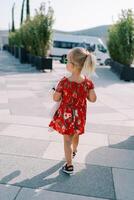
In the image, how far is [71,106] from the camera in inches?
173

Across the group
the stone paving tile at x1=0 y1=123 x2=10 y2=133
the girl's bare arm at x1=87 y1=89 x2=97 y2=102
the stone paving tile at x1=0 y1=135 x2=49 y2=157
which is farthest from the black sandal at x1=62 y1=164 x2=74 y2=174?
the stone paving tile at x1=0 y1=123 x2=10 y2=133

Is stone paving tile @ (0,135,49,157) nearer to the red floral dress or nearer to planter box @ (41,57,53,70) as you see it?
the red floral dress

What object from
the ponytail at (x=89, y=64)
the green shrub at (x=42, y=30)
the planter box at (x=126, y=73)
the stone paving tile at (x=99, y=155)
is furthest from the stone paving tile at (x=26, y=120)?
the green shrub at (x=42, y=30)

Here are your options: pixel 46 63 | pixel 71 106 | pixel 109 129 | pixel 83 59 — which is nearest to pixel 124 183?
pixel 71 106

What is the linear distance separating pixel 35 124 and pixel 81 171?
100 inches

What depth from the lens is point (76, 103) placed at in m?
4.38

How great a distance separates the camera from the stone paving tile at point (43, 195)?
12.3 feet

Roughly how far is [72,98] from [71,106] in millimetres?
109

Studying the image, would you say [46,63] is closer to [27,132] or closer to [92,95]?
[27,132]

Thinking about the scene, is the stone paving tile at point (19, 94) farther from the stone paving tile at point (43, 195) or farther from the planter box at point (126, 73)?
the stone paving tile at point (43, 195)

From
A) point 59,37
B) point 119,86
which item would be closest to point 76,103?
point 119,86

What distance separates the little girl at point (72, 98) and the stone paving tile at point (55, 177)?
0.67ft

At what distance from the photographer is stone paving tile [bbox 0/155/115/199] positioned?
403cm

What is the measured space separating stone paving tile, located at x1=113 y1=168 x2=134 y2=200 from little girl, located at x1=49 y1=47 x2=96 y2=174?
Answer: 60cm
